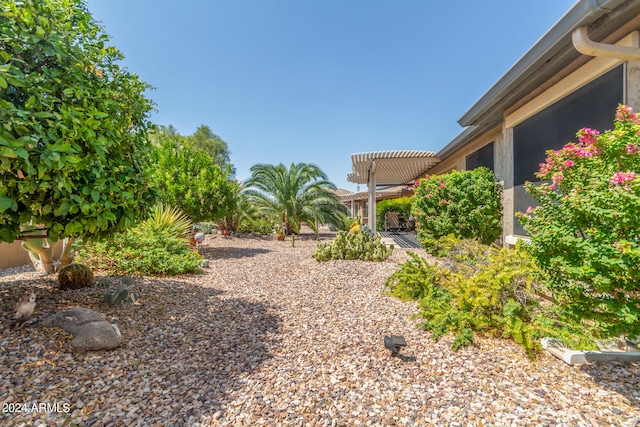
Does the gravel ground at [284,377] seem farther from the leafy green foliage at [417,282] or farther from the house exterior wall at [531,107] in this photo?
the house exterior wall at [531,107]

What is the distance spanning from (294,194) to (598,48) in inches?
477

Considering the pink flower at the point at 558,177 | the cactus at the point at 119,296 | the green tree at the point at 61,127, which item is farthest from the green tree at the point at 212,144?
the pink flower at the point at 558,177

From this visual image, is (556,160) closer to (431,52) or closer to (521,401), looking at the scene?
(521,401)

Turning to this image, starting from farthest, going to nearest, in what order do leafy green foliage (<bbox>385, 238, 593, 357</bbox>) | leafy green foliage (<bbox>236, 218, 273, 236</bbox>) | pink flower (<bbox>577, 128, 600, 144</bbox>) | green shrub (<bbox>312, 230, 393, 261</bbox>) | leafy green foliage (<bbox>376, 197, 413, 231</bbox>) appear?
leafy green foliage (<bbox>376, 197, 413, 231</bbox>)
leafy green foliage (<bbox>236, 218, 273, 236</bbox>)
green shrub (<bbox>312, 230, 393, 261</bbox>)
leafy green foliage (<bbox>385, 238, 593, 357</bbox>)
pink flower (<bbox>577, 128, 600, 144</bbox>)

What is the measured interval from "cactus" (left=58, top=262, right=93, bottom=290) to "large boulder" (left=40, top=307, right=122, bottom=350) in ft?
5.44

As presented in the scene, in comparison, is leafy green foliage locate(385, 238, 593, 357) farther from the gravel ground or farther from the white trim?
the white trim

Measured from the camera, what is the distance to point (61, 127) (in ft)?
6.70

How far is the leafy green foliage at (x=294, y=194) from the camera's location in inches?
558

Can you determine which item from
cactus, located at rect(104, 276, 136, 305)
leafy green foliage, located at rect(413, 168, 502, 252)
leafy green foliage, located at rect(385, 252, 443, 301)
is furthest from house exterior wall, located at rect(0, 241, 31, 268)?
leafy green foliage, located at rect(413, 168, 502, 252)

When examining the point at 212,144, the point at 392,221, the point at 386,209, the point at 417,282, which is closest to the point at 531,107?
the point at 417,282

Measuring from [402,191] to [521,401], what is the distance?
17.5 metres

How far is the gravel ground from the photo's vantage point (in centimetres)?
196

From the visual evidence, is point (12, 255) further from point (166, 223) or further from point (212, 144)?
point (212, 144)

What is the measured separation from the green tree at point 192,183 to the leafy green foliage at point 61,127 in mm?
6622
